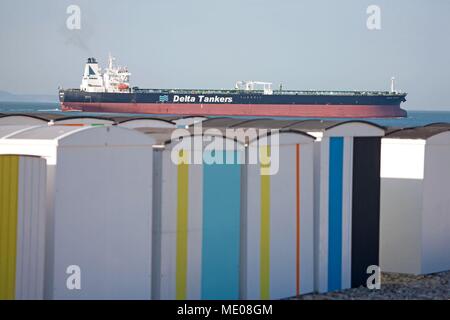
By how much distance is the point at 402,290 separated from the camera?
9.70 metres

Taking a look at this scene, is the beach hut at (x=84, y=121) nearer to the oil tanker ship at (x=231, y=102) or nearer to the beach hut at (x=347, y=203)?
the beach hut at (x=347, y=203)

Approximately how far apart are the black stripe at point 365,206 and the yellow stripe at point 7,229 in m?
4.28

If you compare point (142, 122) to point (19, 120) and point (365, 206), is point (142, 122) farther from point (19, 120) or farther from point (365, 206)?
point (365, 206)

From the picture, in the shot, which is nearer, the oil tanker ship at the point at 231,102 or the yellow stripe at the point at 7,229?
the yellow stripe at the point at 7,229

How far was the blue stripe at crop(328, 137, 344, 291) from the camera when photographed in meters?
9.47

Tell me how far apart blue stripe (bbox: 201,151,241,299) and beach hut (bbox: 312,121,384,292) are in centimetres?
133

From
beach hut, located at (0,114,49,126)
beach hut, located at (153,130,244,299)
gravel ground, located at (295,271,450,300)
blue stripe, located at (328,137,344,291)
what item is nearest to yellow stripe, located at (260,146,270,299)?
beach hut, located at (153,130,244,299)

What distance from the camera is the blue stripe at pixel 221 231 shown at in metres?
8.16

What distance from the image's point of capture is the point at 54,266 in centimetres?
698

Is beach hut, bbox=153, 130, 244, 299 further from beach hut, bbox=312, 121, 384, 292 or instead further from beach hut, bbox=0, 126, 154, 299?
beach hut, bbox=312, 121, 384, 292

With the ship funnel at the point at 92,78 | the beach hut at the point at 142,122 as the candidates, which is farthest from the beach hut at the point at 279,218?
the ship funnel at the point at 92,78
